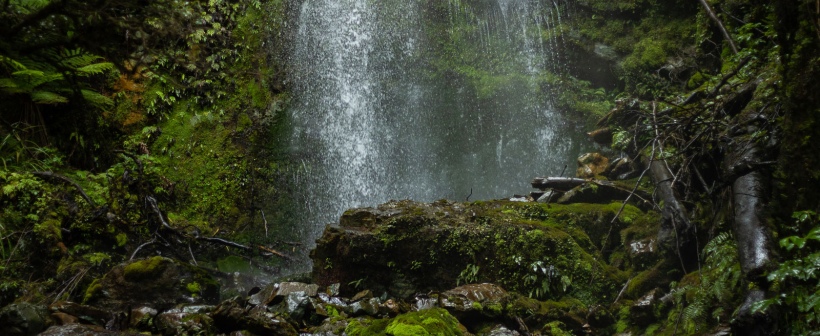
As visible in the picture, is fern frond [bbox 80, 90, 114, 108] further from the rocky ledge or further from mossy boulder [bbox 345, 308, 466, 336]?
mossy boulder [bbox 345, 308, 466, 336]

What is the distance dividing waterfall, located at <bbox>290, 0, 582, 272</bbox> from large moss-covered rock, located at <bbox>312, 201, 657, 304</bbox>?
4.55 meters

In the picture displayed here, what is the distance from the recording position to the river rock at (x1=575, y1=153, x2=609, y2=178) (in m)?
9.08

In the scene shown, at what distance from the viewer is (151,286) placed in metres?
5.82

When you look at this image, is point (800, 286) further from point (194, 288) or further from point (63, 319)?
point (194, 288)

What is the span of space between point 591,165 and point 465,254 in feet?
14.7

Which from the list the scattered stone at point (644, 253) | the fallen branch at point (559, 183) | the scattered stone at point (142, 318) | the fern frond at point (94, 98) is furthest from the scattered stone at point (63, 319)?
the fern frond at point (94, 98)

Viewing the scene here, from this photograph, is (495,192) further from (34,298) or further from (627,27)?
(34,298)

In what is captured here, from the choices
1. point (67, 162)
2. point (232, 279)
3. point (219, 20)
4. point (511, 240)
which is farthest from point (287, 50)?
point (511, 240)

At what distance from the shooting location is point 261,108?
39.7ft

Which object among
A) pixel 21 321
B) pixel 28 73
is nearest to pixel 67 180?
pixel 28 73

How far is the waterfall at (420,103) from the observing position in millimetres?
11586

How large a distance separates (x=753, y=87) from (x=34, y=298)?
296 inches

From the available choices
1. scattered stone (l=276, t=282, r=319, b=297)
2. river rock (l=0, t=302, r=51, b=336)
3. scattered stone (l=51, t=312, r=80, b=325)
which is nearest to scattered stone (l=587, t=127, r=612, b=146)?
scattered stone (l=276, t=282, r=319, b=297)

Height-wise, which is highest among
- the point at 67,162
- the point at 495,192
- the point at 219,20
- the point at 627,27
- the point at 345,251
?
the point at 219,20
